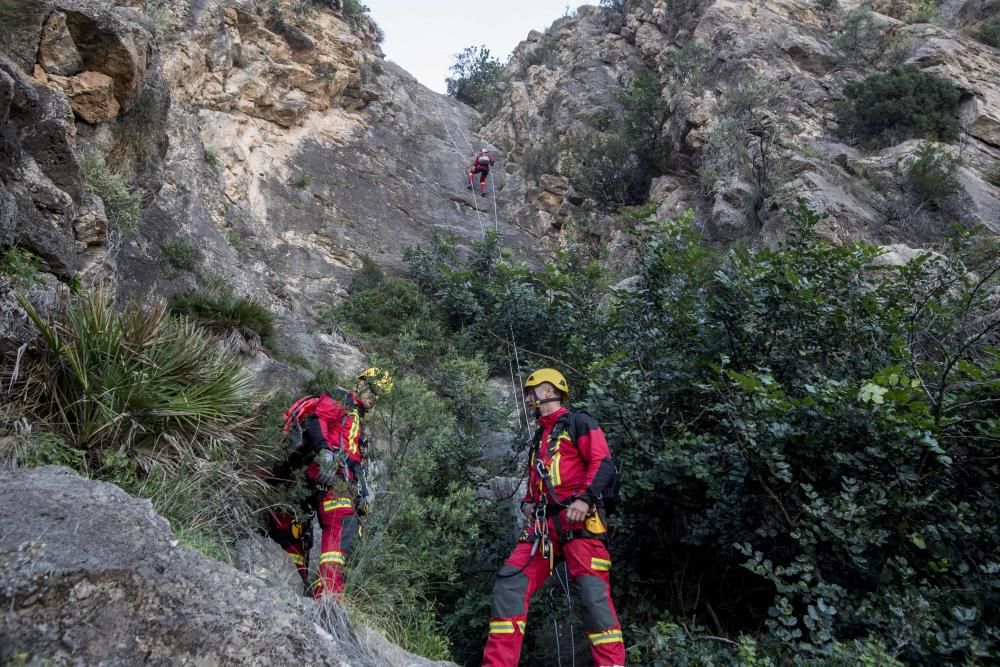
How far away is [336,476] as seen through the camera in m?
4.96

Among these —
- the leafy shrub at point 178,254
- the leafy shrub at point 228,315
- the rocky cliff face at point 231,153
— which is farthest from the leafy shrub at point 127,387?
the leafy shrub at point 178,254

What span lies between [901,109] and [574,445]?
47.6 ft

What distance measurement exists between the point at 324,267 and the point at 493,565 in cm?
860

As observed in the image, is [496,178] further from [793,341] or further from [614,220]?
[793,341]

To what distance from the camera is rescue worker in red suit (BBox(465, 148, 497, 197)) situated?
18661mm

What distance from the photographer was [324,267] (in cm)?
1298

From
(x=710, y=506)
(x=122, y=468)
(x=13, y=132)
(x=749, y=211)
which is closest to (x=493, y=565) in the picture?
(x=710, y=506)

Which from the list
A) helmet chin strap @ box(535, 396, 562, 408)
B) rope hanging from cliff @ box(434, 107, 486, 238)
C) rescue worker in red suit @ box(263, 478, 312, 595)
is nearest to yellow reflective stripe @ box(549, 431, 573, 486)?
helmet chin strap @ box(535, 396, 562, 408)

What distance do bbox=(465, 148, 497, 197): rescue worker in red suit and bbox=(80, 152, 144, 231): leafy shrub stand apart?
40.3 ft

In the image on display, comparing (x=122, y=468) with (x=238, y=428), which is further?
(x=238, y=428)

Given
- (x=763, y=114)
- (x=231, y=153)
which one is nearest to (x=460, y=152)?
(x=231, y=153)

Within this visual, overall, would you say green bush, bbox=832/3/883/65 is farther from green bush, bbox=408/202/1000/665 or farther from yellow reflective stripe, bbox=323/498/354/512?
yellow reflective stripe, bbox=323/498/354/512

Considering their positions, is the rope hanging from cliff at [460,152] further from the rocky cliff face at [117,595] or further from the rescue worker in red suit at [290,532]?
the rocky cliff face at [117,595]

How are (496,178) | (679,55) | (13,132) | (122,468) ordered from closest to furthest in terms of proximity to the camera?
(122,468)
(13,132)
(679,55)
(496,178)
